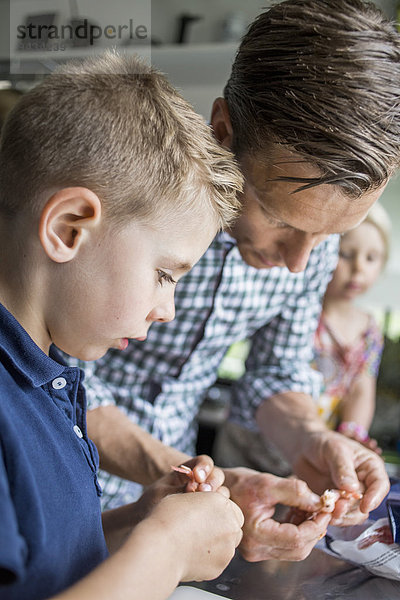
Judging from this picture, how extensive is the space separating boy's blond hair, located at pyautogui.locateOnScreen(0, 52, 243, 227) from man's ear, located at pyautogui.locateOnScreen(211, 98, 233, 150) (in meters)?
0.12

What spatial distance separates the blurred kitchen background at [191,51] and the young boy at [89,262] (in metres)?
0.18

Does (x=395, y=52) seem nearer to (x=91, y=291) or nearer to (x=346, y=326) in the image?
(x=91, y=291)

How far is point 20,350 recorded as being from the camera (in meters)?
0.63

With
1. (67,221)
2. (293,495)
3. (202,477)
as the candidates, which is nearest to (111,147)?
(67,221)

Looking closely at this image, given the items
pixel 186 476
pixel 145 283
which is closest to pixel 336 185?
pixel 145 283

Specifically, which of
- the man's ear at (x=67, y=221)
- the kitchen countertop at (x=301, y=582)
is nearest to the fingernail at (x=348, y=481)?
the kitchen countertop at (x=301, y=582)

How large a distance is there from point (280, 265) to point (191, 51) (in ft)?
3.61

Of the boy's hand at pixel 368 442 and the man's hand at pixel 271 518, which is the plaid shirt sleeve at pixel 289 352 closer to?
the boy's hand at pixel 368 442

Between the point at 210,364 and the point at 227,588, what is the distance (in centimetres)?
55

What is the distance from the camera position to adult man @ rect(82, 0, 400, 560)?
0.72m

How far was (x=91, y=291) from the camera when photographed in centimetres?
67

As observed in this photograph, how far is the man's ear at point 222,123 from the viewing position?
87cm

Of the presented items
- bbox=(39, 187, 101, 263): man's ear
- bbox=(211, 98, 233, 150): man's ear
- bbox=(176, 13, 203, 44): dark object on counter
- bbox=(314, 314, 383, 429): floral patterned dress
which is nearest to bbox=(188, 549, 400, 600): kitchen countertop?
bbox=(39, 187, 101, 263): man's ear

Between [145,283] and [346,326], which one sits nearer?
[145,283]
